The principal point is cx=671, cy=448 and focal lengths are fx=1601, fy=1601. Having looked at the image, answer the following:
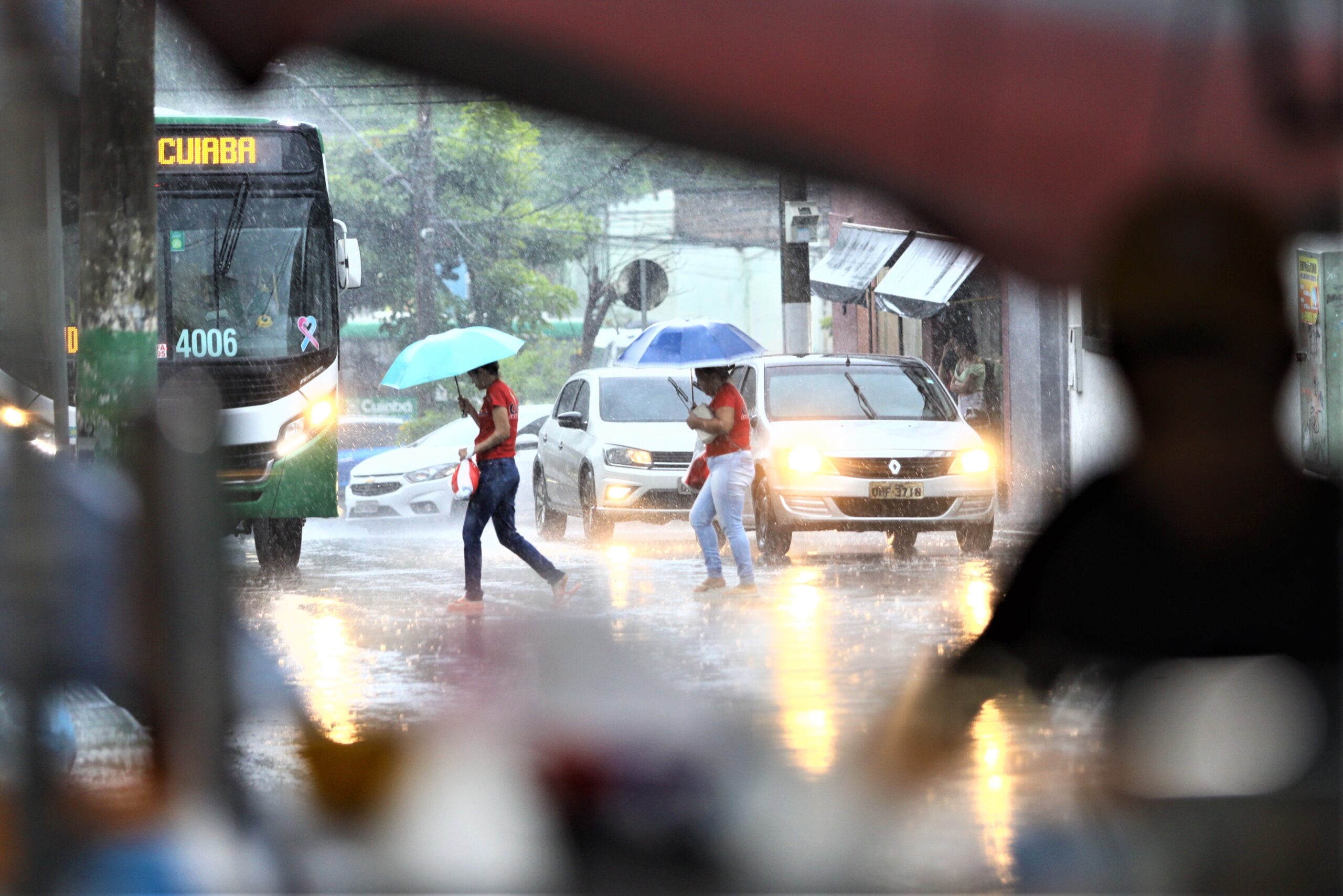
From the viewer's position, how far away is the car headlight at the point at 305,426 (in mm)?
11047

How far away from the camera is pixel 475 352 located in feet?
32.4

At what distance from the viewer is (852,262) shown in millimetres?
14102

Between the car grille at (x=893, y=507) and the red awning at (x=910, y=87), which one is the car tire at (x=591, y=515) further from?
the red awning at (x=910, y=87)

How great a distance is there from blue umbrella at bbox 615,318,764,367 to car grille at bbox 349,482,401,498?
18.0ft

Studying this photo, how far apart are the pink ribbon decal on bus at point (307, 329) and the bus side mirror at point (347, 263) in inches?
13.3

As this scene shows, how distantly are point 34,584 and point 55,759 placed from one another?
0.59 feet

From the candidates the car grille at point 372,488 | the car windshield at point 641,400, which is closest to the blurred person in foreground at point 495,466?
the car windshield at point 641,400

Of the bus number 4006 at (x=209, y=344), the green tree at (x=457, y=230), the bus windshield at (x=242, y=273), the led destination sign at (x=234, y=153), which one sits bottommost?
the bus number 4006 at (x=209, y=344)

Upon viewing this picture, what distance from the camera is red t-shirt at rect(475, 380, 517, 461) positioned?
9484 mm

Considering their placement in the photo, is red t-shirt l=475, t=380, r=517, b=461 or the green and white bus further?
the green and white bus

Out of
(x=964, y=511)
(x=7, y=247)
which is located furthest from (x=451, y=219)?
(x=7, y=247)

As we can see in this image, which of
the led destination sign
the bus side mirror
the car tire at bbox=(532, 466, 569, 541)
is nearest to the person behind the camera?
the led destination sign

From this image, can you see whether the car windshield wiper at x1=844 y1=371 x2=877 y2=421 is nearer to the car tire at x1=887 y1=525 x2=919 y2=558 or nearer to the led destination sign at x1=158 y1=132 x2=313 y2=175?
the car tire at x1=887 y1=525 x2=919 y2=558

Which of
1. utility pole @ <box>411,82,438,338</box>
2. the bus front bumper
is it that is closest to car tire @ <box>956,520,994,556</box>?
the bus front bumper
